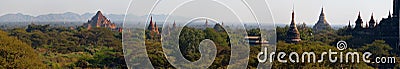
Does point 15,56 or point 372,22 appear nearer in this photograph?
point 15,56

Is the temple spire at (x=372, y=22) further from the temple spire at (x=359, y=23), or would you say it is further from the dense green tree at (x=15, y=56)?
the dense green tree at (x=15, y=56)

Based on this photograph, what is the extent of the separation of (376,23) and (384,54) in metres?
9.29

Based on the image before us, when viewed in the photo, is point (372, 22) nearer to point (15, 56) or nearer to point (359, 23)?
point (359, 23)

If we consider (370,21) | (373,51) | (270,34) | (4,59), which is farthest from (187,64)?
(370,21)

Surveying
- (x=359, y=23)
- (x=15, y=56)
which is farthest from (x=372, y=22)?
(x=15, y=56)

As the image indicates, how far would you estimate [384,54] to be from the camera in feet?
94.6

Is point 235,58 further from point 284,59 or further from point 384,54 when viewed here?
point 384,54

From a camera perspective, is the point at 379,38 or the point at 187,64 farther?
the point at 379,38

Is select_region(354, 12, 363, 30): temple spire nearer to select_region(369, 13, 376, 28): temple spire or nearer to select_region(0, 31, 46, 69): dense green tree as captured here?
select_region(369, 13, 376, 28): temple spire

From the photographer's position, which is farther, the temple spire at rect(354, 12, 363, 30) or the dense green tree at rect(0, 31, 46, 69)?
the temple spire at rect(354, 12, 363, 30)

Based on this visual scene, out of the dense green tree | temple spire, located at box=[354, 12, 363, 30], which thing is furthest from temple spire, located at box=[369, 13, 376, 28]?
the dense green tree

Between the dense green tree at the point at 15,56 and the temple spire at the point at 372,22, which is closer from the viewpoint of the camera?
the dense green tree at the point at 15,56

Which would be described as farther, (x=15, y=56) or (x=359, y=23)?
(x=359, y=23)

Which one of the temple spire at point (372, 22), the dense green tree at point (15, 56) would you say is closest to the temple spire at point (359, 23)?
the temple spire at point (372, 22)
